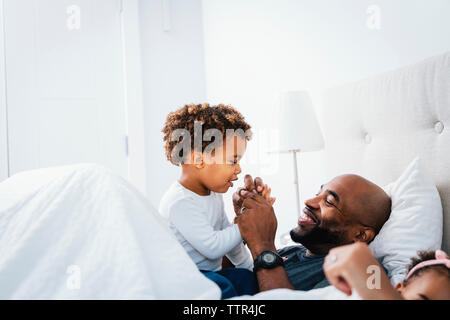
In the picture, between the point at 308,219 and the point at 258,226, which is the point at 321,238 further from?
the point at 258,226

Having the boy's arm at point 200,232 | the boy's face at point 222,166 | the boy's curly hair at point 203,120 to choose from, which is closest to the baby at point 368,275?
the boy's arm at point 200,232

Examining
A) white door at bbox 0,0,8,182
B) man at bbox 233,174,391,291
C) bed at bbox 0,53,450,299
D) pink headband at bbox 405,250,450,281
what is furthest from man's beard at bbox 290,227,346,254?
white door at bbox 0,0,8,182

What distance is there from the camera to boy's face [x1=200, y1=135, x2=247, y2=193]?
1.38m

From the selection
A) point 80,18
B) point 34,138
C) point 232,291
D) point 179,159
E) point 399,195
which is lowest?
point 232,291

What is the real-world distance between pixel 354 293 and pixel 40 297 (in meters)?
0.57

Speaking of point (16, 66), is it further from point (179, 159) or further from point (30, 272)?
point (30, 272)

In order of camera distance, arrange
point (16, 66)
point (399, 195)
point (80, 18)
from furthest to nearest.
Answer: point (80, 18) → point (16, 66) → point (399, 195)

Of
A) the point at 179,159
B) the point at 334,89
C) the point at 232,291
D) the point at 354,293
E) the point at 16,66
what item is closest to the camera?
the point at 354,293

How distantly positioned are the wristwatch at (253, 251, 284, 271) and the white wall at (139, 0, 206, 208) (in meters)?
2.11

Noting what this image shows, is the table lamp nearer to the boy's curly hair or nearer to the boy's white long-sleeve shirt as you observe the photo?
the boy's curly hair

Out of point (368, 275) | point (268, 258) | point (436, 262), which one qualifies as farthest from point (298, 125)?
point (368, 275)

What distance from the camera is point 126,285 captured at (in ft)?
2.59

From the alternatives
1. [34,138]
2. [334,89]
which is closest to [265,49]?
[334,89]

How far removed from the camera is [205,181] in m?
1.39
